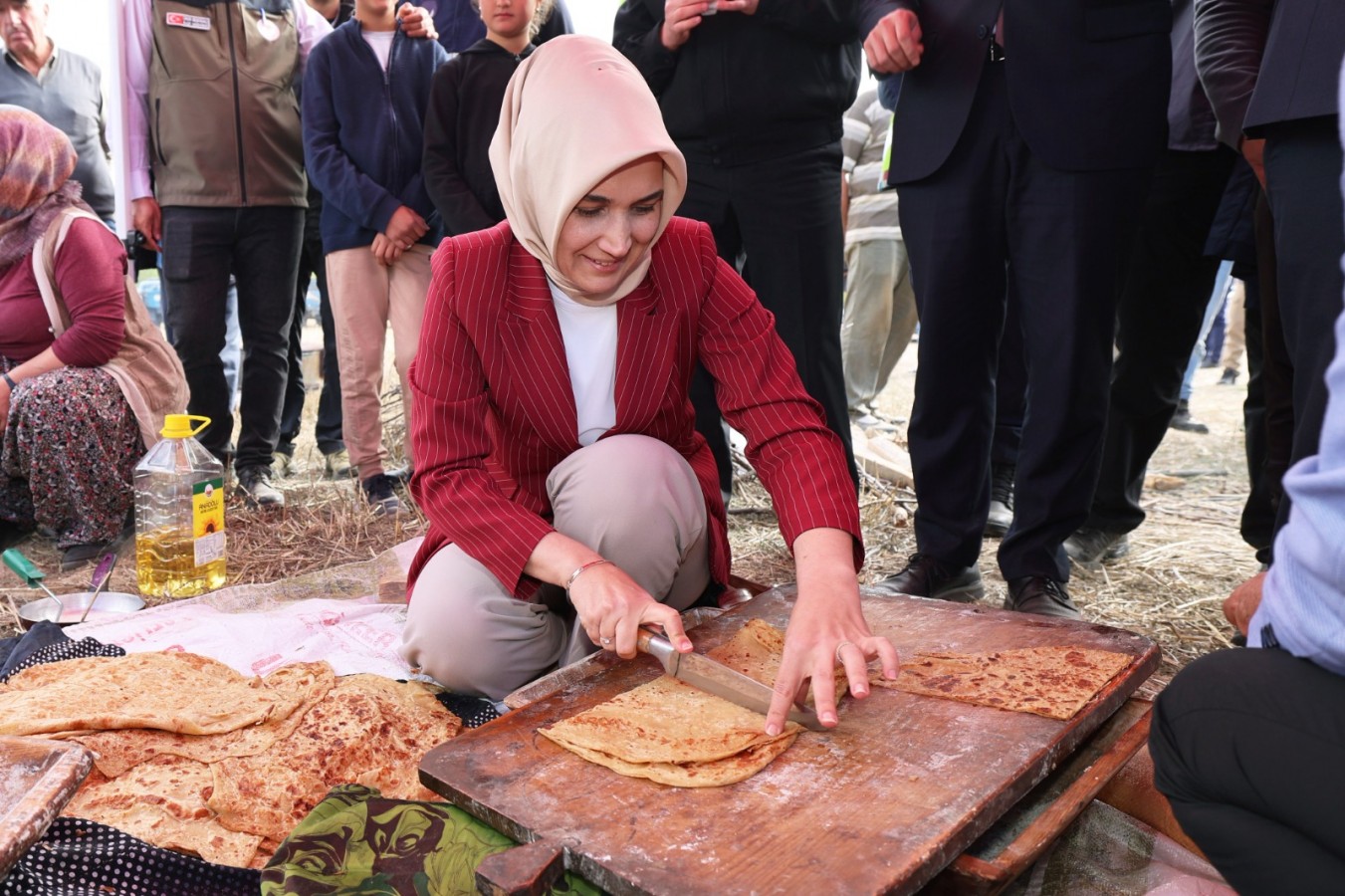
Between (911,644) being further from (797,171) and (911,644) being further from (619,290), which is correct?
(797,171)

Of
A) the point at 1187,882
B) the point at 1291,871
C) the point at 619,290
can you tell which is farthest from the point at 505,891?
the point at 619,290

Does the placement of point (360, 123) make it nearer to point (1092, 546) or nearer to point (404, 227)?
point (404, 227)

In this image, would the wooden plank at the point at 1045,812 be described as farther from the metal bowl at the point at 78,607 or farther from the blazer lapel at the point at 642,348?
the metal bowl at the point at 78,607

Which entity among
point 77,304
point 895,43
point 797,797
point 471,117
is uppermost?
point 895,43

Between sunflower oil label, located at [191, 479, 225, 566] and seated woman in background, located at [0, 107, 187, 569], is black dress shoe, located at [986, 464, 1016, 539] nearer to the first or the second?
sunflower oil label, located at [191, 479, 225, 566]

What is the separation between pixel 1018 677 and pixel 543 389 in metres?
0.92

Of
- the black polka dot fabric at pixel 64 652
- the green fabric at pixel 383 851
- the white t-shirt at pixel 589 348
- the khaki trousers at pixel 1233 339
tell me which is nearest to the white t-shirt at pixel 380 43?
the white t-shirt at pixel 589 348

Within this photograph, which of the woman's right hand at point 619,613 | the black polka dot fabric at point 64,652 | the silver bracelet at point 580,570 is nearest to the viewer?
the woman's right hand at point 619,613

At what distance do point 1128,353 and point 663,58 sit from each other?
153 centimetres

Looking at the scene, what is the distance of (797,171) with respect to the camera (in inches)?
113

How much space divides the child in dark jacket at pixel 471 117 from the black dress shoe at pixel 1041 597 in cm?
190

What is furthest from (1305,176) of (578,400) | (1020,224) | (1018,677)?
(578,400)

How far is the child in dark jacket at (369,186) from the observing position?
345 cm

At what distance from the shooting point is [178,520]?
278cm
